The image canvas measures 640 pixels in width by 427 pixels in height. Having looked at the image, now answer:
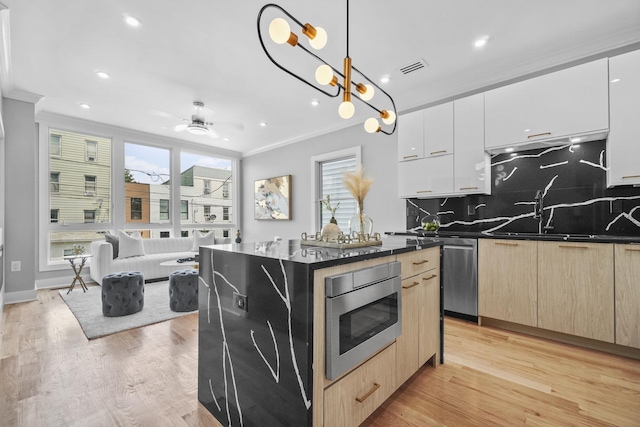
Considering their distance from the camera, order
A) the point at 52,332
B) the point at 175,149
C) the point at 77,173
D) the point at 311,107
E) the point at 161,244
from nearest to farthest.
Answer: the point at 52,332
the point at 311,107
the point at 77,173
the point at 161,244
the point at 175,149

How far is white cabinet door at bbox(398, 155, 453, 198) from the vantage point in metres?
3.35

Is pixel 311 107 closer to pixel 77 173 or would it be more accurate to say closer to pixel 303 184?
pixel 303 184

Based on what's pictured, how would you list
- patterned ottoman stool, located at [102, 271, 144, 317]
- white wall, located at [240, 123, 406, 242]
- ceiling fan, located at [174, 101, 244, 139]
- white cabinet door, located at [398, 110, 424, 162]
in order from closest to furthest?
patterned ottoman stool, located at [102, 271, 144, 317]
white cabinet door, located at [398, 110, 424, 162]
ceiling fan, located at [174, 101, 244, 139]
white wall, located at [240, 123, 406, 242]

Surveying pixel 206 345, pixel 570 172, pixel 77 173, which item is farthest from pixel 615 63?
pixel 77 173

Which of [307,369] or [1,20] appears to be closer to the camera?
[307,369]

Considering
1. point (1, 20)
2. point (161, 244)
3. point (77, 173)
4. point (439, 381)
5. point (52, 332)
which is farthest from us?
point (161, 244)

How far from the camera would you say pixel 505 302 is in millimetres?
2744

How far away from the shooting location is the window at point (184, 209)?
19.7 feet

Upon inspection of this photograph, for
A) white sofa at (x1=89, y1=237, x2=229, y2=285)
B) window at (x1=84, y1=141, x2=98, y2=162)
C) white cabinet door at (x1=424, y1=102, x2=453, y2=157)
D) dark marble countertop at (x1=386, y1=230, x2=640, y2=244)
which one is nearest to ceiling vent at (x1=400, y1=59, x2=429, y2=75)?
white cabinet door at (x1=424, y1=102, x2=453, y2=157)

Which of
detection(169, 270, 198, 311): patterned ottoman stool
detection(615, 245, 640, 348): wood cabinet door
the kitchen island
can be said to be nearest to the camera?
the kitchen island

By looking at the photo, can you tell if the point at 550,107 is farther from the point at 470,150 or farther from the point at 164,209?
the point at 164,209

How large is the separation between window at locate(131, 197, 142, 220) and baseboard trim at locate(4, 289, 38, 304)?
1838 mm

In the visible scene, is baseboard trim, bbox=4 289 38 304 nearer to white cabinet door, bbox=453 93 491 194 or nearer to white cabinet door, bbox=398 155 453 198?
Result: white cabinet door, bbox=398 155 453 198

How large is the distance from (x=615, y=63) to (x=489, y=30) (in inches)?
42.2
